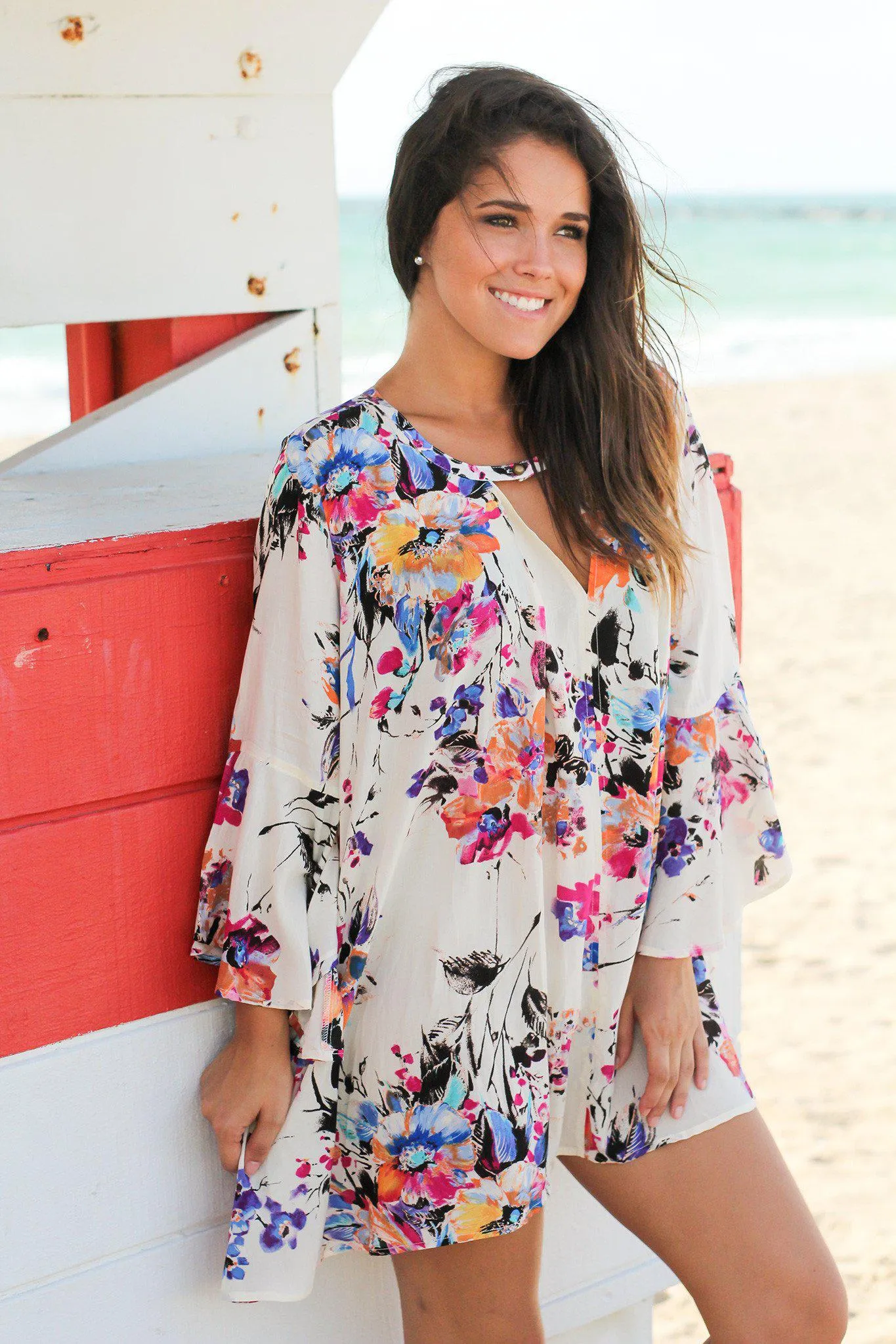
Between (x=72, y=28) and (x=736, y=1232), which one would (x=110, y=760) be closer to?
(x=736, y=1232)

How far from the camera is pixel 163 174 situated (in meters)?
2.07

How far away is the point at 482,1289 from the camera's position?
5.23 ft

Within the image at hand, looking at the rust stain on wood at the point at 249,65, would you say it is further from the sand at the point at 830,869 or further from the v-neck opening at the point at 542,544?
the sand at the point at 830,869

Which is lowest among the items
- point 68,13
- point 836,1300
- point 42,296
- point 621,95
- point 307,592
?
point 836,1300

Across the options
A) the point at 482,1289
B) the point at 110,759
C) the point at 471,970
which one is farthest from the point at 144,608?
the point at 482,1289

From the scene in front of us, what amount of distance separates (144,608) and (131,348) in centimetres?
95

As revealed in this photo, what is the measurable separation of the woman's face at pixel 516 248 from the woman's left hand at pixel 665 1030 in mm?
734

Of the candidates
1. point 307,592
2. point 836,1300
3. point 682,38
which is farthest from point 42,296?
point 682,38

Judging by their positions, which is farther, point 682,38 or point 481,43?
point 682,38

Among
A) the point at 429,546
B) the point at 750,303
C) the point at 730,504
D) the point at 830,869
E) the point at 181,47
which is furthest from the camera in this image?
the point at 750,303

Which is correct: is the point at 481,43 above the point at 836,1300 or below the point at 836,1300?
above

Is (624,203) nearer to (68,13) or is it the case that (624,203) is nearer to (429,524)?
(429,524)

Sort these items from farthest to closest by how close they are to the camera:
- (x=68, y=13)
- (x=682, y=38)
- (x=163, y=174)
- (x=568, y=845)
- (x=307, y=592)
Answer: (x=682, y=38) → (x=163, y=174) → (x=68, y=13) → (x=568, y=845) → (x=307, y=592)

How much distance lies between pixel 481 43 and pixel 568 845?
29359 millimetres
